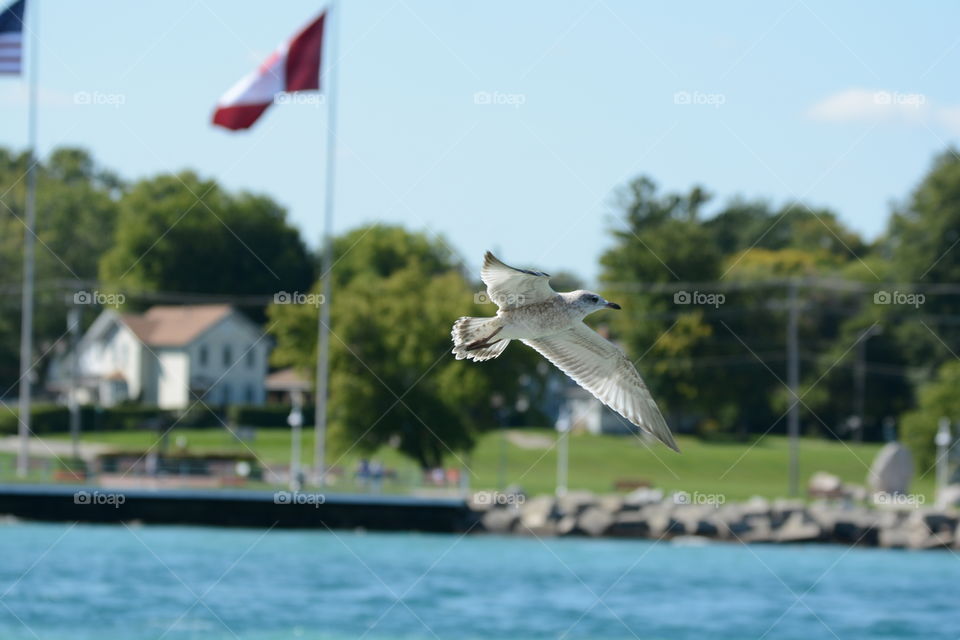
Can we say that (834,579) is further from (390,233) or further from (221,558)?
(390,233)

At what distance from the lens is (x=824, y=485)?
202 ft

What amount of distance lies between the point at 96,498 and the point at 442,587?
10930 millimetres

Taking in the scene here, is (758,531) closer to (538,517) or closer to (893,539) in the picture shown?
(893,539)

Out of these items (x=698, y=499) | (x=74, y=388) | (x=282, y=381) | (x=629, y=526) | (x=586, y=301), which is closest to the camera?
(x=586, y=301)

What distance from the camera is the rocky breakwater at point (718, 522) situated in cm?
4897

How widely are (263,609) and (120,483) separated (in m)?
14.3

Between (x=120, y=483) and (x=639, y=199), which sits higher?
(x=639, y=199)

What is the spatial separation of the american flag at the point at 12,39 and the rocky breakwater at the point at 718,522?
1729cm

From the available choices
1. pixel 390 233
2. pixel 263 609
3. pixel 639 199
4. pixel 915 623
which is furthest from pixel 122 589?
pixel 390 233

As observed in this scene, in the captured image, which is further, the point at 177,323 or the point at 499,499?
the point at 177,323

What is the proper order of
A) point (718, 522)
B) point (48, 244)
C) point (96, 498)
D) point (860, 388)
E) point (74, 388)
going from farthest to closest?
point (48, 244)
point (860, 388)
point (74, 388)
point (718, 522)
point (96, 498)

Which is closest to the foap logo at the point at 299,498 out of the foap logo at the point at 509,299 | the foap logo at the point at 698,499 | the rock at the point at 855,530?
the foap logo at the point at 698,499

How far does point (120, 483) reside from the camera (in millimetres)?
48344

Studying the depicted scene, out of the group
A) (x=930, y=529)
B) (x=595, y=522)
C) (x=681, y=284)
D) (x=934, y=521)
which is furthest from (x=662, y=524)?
(x=681, y=284)
